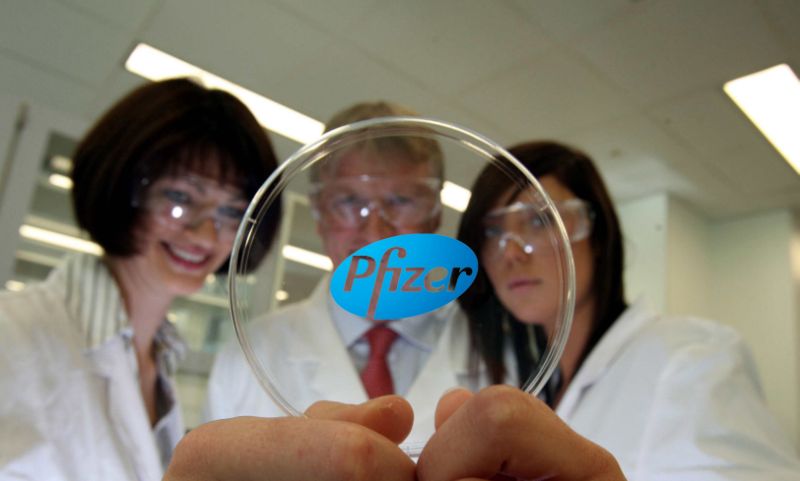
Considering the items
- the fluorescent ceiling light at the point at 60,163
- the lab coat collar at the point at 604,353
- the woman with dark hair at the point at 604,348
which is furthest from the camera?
the fluorescent ceiling light at the point at 60,163

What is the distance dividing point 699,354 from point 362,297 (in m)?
0.52

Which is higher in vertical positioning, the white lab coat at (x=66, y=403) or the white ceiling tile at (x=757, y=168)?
the white ceiling tile at (x=757, y=168)

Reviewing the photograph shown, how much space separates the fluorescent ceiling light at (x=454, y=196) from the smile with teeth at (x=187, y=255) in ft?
1.07

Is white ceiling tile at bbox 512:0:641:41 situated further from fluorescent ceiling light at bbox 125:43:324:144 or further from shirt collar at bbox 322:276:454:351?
shirt collar at bbox 322:276:454:351

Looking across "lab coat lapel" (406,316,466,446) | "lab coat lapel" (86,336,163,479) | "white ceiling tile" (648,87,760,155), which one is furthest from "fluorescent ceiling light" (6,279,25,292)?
"white ceiling tile" (648,87,760,155)

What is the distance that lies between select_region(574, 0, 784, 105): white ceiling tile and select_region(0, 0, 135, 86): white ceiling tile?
600mm

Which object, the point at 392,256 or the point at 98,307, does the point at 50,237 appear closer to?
the point at 98,307

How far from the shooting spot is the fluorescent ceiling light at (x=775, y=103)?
0.50m

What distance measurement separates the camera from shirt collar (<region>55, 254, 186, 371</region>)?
61 cm

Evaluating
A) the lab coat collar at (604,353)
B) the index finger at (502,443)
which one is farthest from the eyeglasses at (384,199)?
the lab coat collar at (604,353)

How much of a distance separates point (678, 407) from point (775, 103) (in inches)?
14.4

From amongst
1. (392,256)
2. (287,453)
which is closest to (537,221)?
(392,256)

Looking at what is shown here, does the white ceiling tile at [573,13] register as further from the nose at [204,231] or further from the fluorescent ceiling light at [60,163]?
the fluorescent ceiling light at [60,163]

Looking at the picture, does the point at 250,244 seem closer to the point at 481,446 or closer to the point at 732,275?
the point at 481,446
